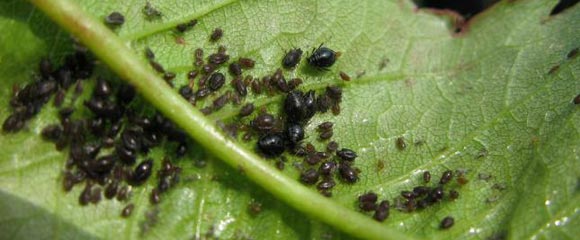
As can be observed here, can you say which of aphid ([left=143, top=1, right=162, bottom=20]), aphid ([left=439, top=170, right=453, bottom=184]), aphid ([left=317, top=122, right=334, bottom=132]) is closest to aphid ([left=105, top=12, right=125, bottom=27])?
aphid ([left=143, top=1, right=162, bottom=20])

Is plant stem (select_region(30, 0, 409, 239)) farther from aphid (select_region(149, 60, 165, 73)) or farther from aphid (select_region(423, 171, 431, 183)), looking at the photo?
aphid (select_region(423, 171, 431, 183))

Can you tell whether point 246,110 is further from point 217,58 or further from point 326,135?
point 326,135

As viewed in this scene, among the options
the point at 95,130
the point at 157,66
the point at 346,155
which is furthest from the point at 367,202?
the point at 95,130

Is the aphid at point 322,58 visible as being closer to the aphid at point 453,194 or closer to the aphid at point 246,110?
the aphid at point 246,110

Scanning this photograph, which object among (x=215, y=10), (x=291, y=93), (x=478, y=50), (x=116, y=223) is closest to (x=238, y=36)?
(x=215, y=10)

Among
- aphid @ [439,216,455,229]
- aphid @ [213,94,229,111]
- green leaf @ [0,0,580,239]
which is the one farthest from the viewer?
aphid @ [439,216,455,229]
